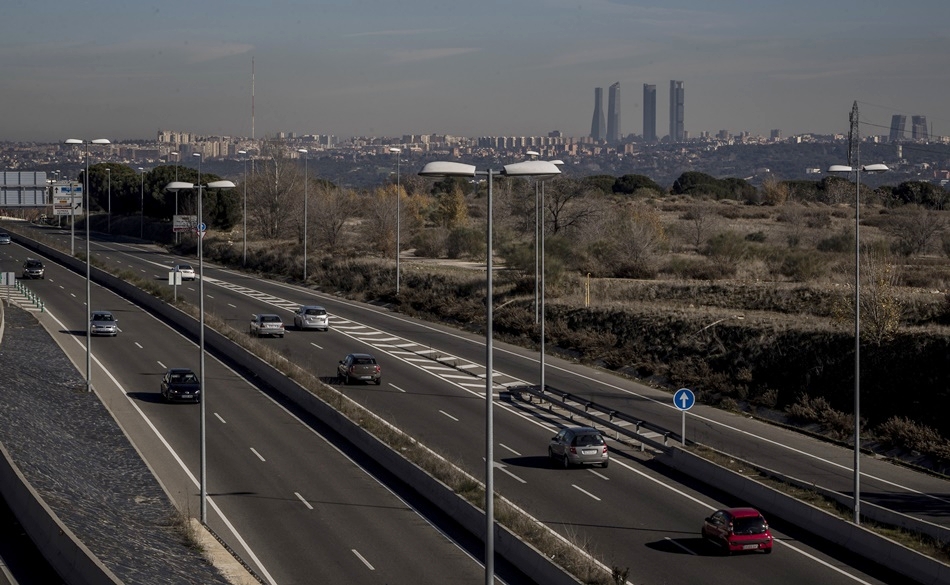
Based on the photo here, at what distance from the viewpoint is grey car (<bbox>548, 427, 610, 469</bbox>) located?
93.5ft

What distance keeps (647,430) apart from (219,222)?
252ft

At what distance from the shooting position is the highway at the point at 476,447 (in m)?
21.5

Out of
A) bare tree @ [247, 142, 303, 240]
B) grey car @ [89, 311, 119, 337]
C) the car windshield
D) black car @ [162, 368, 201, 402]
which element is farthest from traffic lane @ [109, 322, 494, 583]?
bare tree @ [247, 142, 303, 240]

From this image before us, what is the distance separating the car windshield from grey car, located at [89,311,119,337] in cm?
3595

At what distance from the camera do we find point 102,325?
49.7m

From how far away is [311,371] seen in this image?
42.0 m

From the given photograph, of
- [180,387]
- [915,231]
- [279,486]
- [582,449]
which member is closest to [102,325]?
[180,387]

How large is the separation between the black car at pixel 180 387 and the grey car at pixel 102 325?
13806 mm

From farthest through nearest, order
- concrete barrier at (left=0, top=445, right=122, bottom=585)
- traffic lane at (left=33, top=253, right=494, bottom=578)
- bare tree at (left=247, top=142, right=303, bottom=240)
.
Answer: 1. bare tree at (left=247, top=142, right=303, bottom=240)
2. traffic lane at (left=33, top=253, right=494, bottom=578)
3. concrete barrier at (left=0, top=445, right=122, bottom=585)

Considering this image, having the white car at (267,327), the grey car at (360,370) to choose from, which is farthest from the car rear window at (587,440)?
the white car at (267,327)

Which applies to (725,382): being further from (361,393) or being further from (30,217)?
(30,217)

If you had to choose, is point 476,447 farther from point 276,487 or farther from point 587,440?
point 276,487

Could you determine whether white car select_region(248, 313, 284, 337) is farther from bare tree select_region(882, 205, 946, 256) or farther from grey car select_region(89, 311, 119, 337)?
bare tree select_region(882, 205, 946, 256)

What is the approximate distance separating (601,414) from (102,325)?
1025 inches
